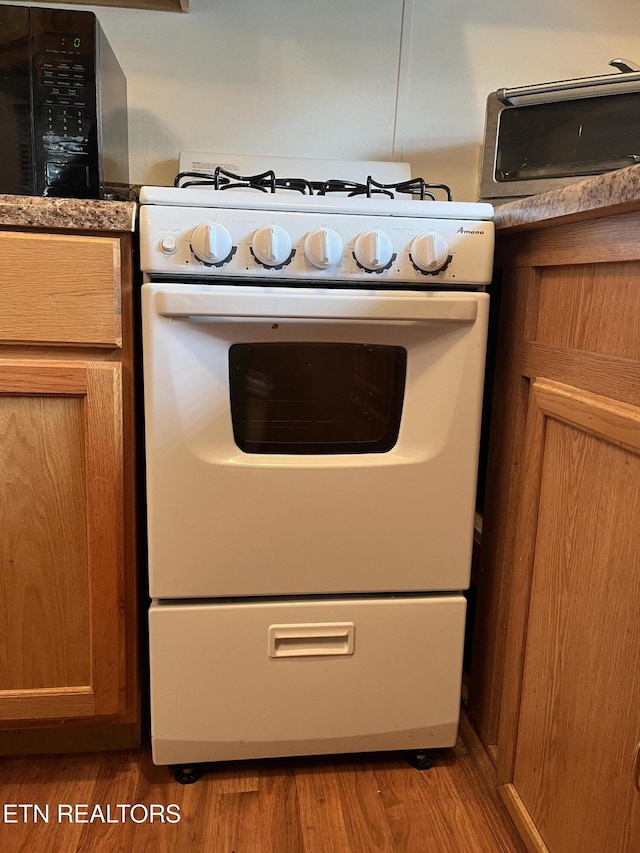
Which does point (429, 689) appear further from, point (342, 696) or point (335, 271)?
point (335, 271)

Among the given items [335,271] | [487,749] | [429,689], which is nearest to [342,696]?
[429,689]

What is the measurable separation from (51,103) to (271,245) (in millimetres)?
437

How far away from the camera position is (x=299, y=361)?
103 centimetres

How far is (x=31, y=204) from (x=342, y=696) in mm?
880

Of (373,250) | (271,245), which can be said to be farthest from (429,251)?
(271,245)

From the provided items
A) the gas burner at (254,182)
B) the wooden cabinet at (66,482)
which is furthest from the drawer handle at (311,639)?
the gas burner at (254,182)

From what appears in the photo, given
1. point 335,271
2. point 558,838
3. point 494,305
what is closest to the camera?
point 558,838

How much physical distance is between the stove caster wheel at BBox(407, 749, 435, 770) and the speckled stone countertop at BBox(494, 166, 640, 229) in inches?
34.8

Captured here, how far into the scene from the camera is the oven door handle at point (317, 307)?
0.94 metres

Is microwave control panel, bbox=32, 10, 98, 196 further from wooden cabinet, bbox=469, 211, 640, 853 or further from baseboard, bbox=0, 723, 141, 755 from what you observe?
baseboard, bbox=0, 723, 141, 755

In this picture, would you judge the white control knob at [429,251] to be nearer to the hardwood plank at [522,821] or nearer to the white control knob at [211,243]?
the white control knob at [211,243]

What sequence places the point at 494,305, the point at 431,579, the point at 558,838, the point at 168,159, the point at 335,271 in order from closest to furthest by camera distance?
the point at 558,838
the point at 335,271
the point at 431,579
the point at 494,305
the point at 168,159

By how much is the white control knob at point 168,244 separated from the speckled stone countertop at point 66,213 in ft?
0.19

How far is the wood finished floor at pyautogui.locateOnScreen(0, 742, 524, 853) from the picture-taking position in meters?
1.01
